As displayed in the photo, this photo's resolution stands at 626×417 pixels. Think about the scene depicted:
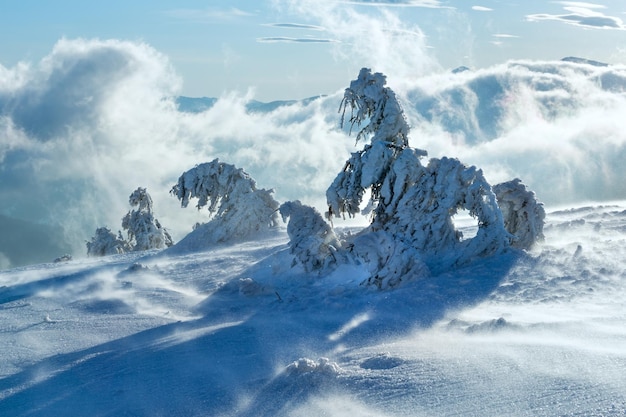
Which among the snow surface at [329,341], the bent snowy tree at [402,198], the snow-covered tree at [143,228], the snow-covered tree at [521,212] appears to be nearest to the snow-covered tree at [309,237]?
the snow surface at [329,341]

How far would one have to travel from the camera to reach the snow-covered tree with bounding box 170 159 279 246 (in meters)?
20.6

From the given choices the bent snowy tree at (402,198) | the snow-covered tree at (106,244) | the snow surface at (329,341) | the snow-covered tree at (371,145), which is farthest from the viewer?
the snow-covered tree at (106,244)

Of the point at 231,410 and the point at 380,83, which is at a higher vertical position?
the point at 380,83

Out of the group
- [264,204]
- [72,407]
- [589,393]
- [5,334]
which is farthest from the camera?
[264,204]

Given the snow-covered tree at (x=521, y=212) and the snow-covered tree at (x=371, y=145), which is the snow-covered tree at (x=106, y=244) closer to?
the snow-covered tree at (x=371, y=145)

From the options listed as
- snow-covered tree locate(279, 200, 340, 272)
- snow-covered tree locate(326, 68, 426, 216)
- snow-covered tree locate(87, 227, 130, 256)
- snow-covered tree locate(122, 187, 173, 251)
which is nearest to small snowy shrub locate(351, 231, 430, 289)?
snow-covered tree locate(279, 200, 340, 272)

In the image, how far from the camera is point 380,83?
1525 cm

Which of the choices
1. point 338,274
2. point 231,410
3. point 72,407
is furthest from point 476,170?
point 72,407

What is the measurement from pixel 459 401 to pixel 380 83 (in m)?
10.6

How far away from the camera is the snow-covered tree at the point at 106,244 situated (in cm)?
3338

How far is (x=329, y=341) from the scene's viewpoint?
338 inches

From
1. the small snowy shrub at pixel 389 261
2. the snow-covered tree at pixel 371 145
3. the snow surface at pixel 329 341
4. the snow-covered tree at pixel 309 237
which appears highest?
the snow-covered tree at pixel 371 145

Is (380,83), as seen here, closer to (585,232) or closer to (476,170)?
(476,170)

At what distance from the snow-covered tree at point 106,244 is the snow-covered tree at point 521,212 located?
80.0ft
